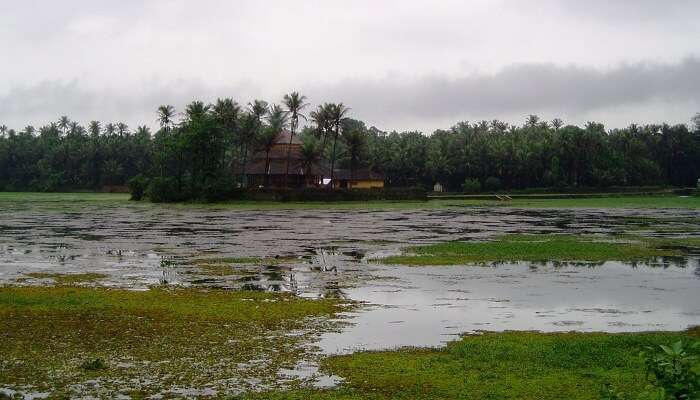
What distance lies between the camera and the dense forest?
102375 millimetres

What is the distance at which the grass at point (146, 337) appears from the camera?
493 inches

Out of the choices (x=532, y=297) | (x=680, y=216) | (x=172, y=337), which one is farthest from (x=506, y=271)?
(x=680, y=216)

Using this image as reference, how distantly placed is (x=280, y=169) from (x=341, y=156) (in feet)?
103

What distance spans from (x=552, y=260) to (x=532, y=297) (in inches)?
390

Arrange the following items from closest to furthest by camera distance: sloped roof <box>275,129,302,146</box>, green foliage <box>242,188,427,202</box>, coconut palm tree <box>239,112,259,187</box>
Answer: green foliage <box>242,188,427,202</box>, coconut palm tree <box>239,112,259,187</box>, sloped roof <box>275,129,302,146</box>

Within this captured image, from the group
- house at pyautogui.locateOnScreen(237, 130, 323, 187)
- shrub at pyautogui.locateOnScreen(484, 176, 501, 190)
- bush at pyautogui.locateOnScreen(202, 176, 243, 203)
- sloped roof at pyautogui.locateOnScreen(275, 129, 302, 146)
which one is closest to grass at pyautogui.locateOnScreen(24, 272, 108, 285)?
bush at pyautogui.locateOnScreen(202, 176, 243, 203)

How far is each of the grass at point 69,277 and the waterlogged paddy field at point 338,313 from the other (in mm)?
139

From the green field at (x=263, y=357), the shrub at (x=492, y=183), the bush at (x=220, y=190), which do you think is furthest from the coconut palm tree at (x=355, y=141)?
the green field at (x=263, y=357)

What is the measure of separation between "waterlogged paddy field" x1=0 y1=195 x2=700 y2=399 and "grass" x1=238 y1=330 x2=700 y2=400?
52mm

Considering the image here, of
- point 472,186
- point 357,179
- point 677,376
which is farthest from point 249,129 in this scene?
point 677,376

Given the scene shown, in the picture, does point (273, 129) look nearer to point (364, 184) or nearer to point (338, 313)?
point (364, 184)

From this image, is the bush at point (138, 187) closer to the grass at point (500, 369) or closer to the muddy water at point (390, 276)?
the muddy water at point (390, 276)

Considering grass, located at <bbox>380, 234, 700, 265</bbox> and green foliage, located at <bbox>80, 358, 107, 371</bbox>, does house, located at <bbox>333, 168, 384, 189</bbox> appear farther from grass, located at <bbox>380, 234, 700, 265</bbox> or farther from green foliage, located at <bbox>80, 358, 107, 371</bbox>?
green foliage, located at <bbox>80, 358, 107, 371</bbox>

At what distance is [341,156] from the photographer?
143750 mm
